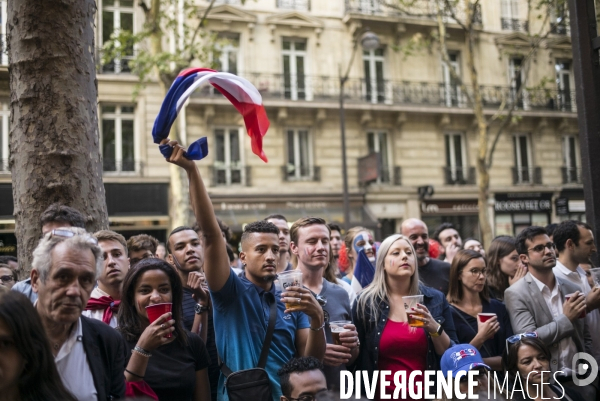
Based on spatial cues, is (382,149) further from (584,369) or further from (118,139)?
(584,369)

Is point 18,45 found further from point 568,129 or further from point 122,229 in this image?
point 568,129

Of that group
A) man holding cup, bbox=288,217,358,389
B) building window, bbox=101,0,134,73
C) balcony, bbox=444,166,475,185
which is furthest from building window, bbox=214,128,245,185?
man holding cup, bbox=288,217,358,389

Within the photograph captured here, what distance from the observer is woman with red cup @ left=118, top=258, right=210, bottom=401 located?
308 centimetres

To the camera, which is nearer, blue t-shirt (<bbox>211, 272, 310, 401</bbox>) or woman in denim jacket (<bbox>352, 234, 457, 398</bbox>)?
blue t-shirt (<bbox>211, 272, 310, 401</bbox>)

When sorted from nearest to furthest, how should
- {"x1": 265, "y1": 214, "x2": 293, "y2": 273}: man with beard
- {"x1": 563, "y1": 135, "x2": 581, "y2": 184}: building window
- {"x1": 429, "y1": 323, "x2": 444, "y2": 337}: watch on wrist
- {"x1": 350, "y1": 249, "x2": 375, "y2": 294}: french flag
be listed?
1. {"x1": 429, "y1": 323, "x2": 444, "y2": 337}: watch on wrist
2. {"x1": 350, "y1": 249, "x2": 375, "y2": 294}: french flag
3. {"x1": 265, "y1": 214, "x2": 293, "y2": 273}: man with beard
4. {"x1": 563, "y1": 135, "x2": 581, "y2": 184}: building window

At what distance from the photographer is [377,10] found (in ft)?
73.4

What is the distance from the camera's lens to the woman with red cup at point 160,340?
3.08 m

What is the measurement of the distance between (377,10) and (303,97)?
4.74 m

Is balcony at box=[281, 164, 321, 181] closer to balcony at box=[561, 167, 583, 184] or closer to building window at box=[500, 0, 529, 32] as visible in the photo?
building window at box=[500, 0, 529, 32]

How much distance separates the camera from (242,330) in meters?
3.49

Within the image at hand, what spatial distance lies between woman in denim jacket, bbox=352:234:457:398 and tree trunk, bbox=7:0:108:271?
2.25 meters

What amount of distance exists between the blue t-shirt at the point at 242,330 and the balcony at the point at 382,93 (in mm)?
17057

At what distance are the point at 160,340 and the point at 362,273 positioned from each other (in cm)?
282

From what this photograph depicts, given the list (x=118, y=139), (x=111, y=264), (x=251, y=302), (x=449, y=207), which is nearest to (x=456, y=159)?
(x=449, y=207)
